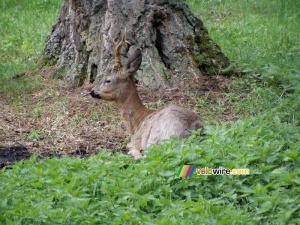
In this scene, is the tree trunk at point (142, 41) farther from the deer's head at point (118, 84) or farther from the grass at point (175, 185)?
the grass at point (175, 185)

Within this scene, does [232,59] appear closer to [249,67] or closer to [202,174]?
[249,67]

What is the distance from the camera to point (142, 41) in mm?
9672

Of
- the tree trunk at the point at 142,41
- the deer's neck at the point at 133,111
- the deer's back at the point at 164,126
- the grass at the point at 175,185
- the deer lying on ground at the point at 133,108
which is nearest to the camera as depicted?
the grass at the point at 175,185

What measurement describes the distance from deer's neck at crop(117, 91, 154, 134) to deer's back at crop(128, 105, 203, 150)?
214 mm

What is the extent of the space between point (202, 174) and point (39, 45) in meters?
7.05

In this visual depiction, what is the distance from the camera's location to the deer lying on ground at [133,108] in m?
7.62

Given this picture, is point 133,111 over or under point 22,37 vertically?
under

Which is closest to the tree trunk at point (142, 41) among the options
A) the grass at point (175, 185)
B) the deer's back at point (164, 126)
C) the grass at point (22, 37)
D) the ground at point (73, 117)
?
the ground at point (73, 117)

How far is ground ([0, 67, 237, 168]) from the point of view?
814 cm

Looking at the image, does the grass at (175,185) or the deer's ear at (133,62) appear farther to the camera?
the deer's ear at (133,62)

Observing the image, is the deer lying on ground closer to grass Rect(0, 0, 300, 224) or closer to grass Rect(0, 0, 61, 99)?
grass Rect(0, 0, 300, 224)

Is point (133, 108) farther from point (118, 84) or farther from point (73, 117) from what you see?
point (73, 117)

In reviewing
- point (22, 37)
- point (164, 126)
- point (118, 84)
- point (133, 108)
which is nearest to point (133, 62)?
point (118, 84)

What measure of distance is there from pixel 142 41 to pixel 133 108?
4.75ft
